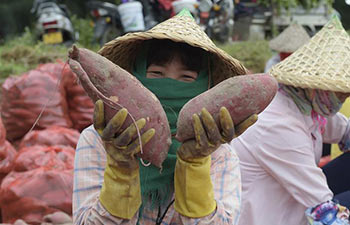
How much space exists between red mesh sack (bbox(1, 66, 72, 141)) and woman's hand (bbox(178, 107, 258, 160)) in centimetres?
227

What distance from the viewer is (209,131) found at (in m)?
1.13

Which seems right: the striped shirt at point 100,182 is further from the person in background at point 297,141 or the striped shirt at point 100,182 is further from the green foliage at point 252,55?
the green foliage at point 252,55

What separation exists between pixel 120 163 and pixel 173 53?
44 cm

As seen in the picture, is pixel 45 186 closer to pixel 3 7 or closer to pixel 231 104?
pixel 231 104

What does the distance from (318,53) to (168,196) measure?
1188 millimetres

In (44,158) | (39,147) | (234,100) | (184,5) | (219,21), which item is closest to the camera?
(234,100)

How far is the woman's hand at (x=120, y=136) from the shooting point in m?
1.08

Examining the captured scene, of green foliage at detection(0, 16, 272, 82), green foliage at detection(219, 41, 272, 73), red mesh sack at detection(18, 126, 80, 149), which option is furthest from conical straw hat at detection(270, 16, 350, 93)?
green foliage at detection(219, 41, 272, 73)

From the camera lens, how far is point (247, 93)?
121cm

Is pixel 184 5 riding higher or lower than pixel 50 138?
lower

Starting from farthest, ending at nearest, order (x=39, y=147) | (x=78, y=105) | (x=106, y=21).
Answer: (x=106, y=21), (x=78, y=105), (x=39, y=147)

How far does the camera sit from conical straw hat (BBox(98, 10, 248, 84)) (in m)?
1.41

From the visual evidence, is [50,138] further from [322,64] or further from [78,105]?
[322,64]

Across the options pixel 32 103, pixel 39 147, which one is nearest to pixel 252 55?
pixel 32 103
